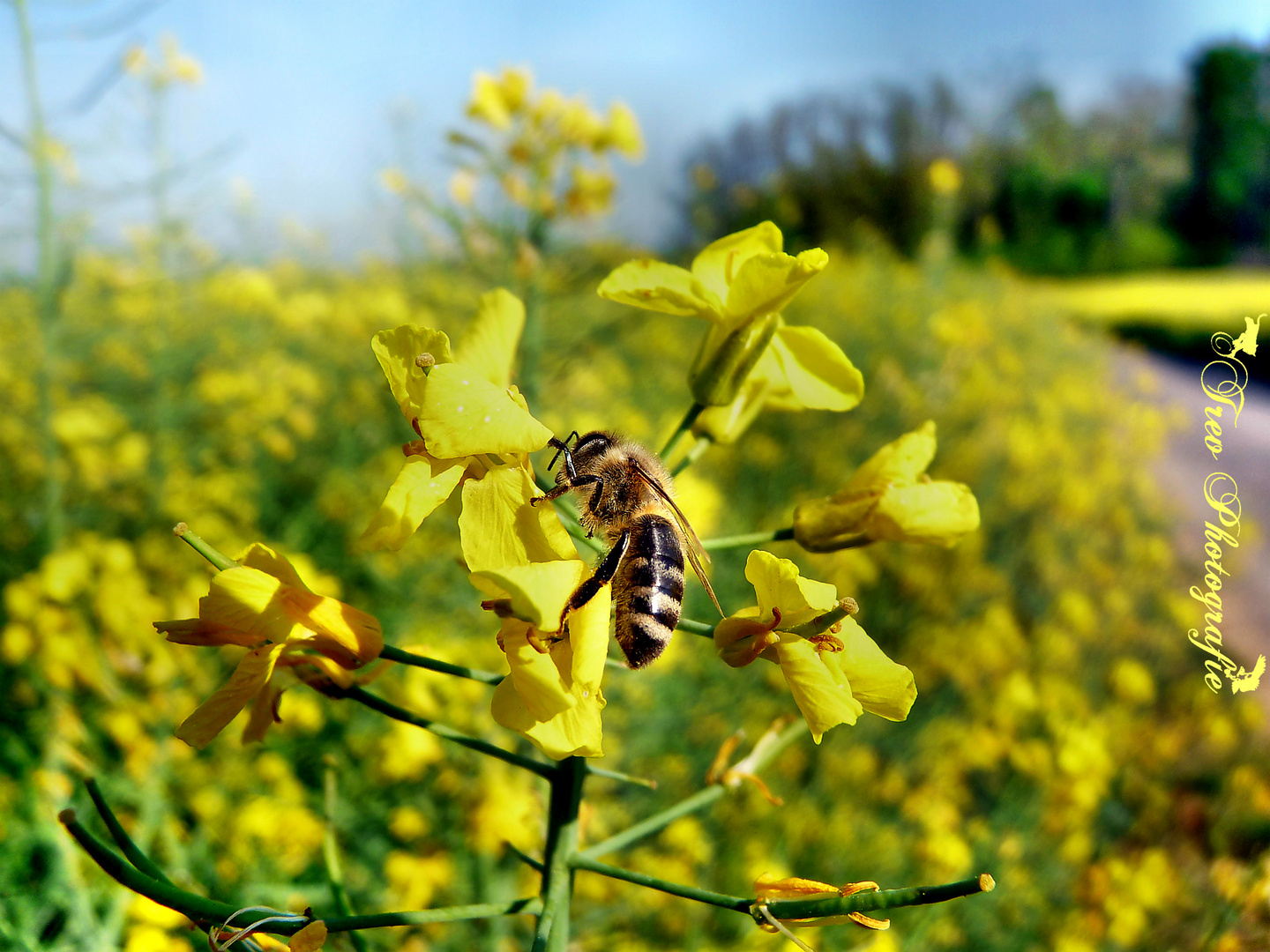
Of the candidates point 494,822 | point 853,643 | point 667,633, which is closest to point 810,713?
point 853,643

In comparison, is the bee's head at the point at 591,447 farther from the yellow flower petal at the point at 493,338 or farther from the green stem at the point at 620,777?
the green stem at the point at 620,777

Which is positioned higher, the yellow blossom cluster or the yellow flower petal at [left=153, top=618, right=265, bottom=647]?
the yellow flower petal at [left=153, top=618, right=265, bottom=647]

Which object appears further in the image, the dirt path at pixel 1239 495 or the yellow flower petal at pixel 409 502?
the dirt path at pixel 1239 495

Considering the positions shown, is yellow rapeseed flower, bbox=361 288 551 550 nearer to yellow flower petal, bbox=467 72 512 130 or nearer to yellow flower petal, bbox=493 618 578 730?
yellow flower petal, bbox=493 618 578 730

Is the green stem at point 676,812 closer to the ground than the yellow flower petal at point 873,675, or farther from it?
closer to the ground

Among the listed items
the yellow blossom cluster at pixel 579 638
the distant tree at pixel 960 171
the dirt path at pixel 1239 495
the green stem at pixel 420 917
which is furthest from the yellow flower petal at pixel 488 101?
the distant tree at pixel 960 171

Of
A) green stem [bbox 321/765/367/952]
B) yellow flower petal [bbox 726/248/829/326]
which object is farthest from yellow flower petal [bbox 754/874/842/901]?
yellow flower petal [bbox 726/248/829/326]

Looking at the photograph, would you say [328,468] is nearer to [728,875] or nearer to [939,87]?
[728,875]
